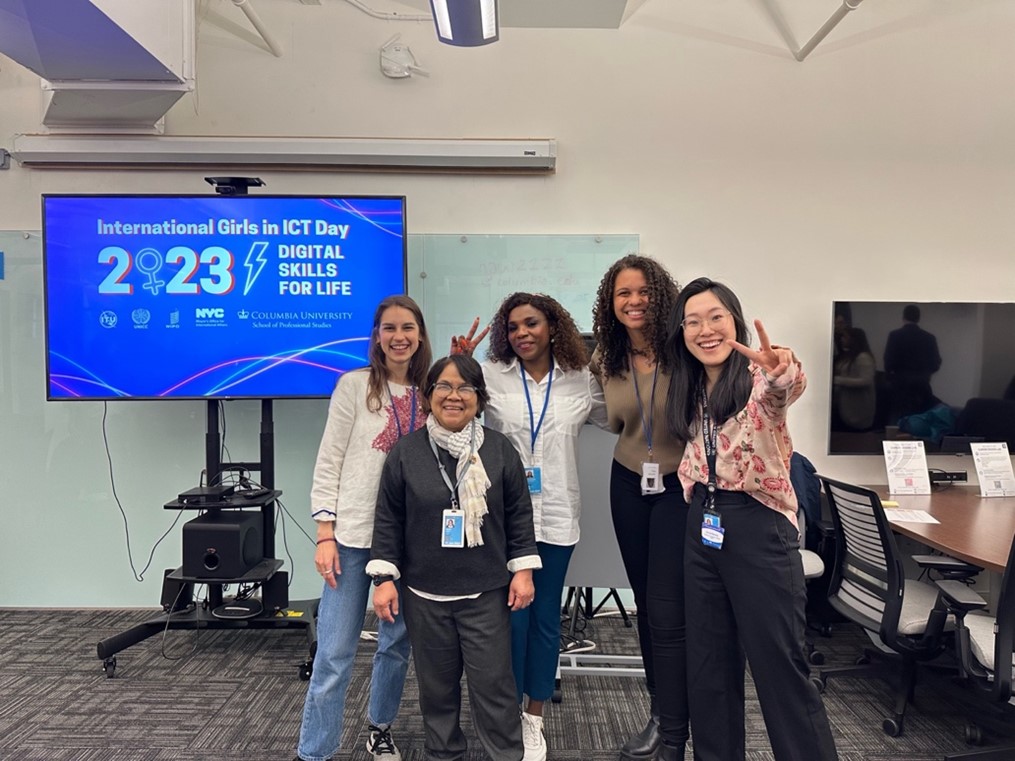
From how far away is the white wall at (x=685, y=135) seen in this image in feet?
11.4

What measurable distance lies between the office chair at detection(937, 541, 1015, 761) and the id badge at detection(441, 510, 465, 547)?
169 cm

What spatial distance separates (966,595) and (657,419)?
131 centimetres

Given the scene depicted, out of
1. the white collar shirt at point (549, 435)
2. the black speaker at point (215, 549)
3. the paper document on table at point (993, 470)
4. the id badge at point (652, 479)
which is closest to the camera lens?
the id badge at point (652, 479)

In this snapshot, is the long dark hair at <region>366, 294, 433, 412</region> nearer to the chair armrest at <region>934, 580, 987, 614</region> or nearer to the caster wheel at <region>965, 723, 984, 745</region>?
the chair armrest at <region>934, 580, 987, 614</region>

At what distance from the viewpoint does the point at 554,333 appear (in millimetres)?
2115

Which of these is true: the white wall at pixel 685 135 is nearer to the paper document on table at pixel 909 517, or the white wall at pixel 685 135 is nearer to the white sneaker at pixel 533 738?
the paper document on table at pixel 909 517

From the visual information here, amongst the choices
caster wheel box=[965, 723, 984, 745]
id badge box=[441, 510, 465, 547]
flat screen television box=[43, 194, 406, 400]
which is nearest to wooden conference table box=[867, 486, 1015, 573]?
caster wheel box=[965, 723, 984, 745]

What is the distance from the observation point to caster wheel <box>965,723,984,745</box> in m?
2.31

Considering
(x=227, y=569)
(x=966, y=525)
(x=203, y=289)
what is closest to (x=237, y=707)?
(x=227, y=569)

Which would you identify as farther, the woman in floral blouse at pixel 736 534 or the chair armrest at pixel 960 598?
the chair armrest at pixel 960 598

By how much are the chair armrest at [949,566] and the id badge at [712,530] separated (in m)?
1.28

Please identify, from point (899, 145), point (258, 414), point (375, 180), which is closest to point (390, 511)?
point (258, 414)

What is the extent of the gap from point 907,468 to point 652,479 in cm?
214

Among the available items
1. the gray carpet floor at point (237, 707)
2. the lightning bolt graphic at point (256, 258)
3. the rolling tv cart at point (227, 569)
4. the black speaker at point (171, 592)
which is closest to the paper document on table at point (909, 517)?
the gray carpet floor at point (237, 707)
